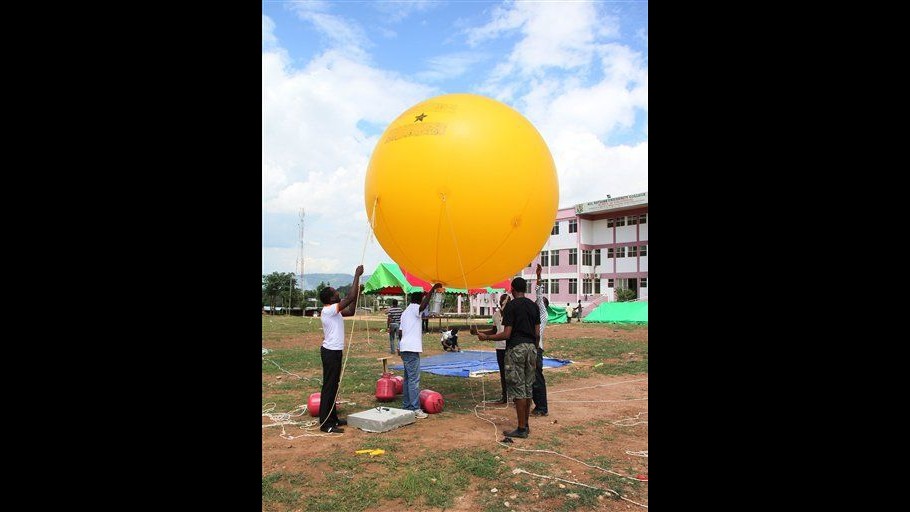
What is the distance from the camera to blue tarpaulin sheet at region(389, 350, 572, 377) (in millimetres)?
11023

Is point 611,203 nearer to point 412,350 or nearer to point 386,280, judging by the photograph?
point 386,280

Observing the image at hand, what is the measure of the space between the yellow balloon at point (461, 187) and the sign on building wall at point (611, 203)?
32885 millimetres

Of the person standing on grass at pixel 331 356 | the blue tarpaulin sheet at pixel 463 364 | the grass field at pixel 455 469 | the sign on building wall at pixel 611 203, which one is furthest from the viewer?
the sign on building wall at pixel 611 203

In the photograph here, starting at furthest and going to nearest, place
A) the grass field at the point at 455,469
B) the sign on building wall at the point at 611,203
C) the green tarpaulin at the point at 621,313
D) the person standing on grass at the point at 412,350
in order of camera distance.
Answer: the sign on building wall at the point at 611,203
the green tarpaulin at the point at 621,313
the person standing on grass at the point at 412,350
the grass field at the point at 455,469

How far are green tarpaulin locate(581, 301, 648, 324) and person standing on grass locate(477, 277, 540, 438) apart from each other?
23.4 metres

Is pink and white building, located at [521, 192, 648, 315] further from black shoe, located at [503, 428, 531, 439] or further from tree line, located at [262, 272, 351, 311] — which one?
black shoe, located at [503, 428, 531, 439]

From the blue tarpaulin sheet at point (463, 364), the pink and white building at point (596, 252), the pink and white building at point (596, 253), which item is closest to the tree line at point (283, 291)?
the pink and white building at point (596, 253)

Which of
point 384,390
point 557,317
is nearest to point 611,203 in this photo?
point 557,317

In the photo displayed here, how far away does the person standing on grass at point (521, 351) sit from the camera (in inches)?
237

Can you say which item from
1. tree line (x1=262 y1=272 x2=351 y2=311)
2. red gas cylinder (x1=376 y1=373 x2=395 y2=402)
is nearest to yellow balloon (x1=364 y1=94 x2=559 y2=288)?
red gas cylinder (x1=376 y1=373 x2=395 y2=402)

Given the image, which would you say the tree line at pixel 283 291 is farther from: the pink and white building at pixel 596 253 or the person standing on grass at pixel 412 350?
the person standing on grass at pixel 412 350

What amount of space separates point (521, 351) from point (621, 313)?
25.4 meters
